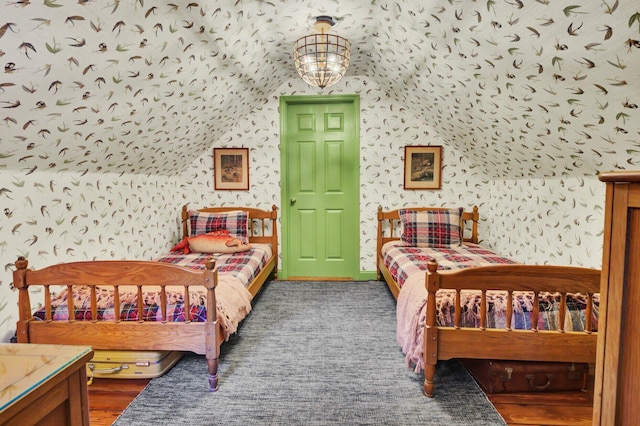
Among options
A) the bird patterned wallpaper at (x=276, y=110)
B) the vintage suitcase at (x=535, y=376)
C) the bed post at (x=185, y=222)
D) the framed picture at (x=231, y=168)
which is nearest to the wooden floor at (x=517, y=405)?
the vintage suitcase at (x=535, y=376)

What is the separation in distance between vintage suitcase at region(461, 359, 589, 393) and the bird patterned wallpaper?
812 mm

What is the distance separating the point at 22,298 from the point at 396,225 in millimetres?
3221

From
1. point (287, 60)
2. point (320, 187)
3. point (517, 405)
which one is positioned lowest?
point (517, 405)

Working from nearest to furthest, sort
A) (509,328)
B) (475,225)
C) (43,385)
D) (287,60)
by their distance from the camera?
1. (43,385)
2. (509,328)
3. (287,60)
4. (475,225)

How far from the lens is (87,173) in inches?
101

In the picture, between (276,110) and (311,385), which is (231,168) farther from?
(311,385)

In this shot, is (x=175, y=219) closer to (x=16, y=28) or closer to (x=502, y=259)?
(x=16, y=28)

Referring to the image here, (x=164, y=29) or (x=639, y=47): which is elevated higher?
(x=164, y=29)

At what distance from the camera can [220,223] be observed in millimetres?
3631

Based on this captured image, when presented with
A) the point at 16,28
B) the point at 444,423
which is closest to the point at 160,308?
Result: the point at 16,28

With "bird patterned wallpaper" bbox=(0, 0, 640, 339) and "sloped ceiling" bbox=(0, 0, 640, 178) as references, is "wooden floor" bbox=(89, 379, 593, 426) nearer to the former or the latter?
"bird patterned wallpaper" bbox=(0, 0, 640, 339)

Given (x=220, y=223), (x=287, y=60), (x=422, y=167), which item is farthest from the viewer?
(x=422, y=167)

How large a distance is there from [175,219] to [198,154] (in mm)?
753

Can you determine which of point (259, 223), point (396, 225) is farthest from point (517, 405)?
point (259, 223)
